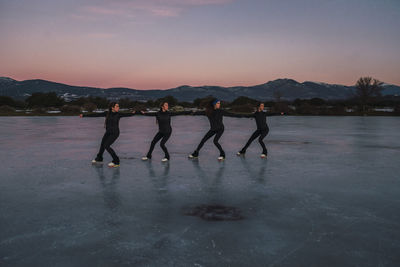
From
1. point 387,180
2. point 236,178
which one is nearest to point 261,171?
point 236,178

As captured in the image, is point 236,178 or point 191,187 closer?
point 191,187

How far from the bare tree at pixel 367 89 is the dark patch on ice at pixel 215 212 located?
8543 centimetres

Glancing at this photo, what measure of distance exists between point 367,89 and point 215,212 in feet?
292

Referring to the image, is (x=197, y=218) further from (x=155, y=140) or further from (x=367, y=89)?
(x=367, y=89)

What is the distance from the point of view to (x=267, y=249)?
3.37m

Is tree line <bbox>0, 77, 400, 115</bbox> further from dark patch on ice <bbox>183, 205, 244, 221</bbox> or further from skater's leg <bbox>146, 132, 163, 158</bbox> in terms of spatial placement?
dark patch on ice <bbox>183, 205, 244, 221</bbox>

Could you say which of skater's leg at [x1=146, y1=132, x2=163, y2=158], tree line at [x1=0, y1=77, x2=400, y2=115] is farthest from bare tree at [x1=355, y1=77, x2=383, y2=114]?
skater's leg at [x1=146, y1=132, x2=163, y2=158]

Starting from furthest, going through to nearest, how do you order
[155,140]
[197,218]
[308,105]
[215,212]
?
[308,105]
[155,140]
[215,212]
[197,218]

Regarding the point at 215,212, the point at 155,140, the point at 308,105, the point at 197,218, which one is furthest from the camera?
the point at 308,105

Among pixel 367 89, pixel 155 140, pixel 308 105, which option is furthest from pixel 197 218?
pixel 367 89

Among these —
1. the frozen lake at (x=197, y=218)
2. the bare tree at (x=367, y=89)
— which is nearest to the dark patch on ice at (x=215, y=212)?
the frozen lake at (x=197, y=218)

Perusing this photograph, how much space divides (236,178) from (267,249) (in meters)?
3.68

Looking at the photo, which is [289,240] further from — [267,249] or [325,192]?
[325,192]

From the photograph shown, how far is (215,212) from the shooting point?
182 inches
